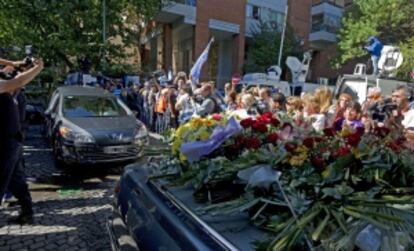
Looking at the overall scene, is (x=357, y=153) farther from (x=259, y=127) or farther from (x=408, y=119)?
(x=408, y=119)

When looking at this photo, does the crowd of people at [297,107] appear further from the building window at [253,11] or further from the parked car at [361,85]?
the building window at [253,11]

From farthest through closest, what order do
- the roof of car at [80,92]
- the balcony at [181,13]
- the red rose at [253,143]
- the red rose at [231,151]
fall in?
the balcony at [181,13] < the roof of car at [80,92] < the red rose at [231,151] < the red rose at [253,143]

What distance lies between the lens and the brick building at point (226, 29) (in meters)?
29.0

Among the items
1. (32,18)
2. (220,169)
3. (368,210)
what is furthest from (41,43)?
(368,210)

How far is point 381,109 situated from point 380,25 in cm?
2407

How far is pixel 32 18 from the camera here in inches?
554

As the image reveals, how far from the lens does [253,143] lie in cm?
250

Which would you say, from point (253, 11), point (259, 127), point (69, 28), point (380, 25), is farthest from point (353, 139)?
point (253, 11)

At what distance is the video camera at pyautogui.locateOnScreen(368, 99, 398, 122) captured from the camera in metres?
6.73

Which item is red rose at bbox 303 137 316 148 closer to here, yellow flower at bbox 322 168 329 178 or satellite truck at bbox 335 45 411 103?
yellow flower at bbox 322 168 329 178

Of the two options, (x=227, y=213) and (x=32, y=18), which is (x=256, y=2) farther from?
(x=227, y=213)

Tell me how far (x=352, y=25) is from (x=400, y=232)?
3090 centimetres

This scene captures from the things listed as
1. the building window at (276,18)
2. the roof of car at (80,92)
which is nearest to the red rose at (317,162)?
the roof of car at (80,92)

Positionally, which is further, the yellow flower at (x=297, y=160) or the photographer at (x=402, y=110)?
the photographer at (x=402, y=110)
